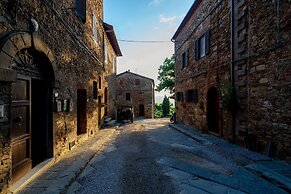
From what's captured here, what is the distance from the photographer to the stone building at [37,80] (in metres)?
2.84

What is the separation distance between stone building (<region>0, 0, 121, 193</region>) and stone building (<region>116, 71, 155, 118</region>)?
60.3 feet

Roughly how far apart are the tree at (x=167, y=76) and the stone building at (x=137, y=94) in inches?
75.9

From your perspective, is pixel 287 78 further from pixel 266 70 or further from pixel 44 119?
pixel 44 119

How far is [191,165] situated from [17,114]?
386 cm

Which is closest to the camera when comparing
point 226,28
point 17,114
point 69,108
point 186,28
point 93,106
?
point 17,114

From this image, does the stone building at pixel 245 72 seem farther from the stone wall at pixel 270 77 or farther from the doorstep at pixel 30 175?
the doorstep at pixel 30 175

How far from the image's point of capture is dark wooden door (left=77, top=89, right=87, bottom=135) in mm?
7480

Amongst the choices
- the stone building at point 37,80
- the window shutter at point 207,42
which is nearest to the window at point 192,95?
the window shutter at point 207,42

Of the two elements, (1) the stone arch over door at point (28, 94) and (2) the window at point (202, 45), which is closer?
(1) the stone arch over door at point (28, 94)

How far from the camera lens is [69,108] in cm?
548

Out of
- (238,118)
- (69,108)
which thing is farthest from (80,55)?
(238,118)

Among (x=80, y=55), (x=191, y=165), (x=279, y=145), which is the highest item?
(x=80, y=55)

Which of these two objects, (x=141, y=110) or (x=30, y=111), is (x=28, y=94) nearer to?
(x=30, y=111)

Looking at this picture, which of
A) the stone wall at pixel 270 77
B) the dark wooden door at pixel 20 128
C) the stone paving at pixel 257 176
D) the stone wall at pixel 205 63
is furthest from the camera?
the stone wall at pixel 205 63
